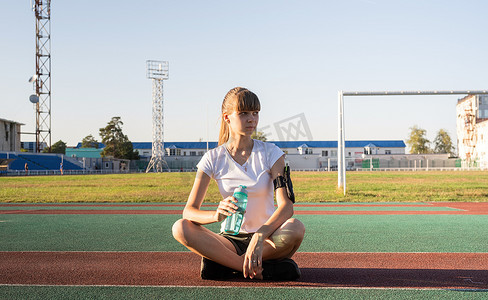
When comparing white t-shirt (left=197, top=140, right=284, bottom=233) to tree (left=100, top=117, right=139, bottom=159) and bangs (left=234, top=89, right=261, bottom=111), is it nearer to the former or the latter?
bangs (left=234, top=89, right=261, bottom=111)

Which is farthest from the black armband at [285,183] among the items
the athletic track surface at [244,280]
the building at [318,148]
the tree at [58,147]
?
the tree at [58,147]

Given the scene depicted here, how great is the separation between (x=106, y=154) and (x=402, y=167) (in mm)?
46975

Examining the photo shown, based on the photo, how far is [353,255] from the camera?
529cm

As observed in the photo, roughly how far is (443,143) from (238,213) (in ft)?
340

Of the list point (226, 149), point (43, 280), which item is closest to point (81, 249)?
point (43, 280)

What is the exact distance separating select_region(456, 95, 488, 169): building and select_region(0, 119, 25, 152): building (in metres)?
63.6

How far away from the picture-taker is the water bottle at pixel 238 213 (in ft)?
11.3

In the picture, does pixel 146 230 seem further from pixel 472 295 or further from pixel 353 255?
pixel 472 295

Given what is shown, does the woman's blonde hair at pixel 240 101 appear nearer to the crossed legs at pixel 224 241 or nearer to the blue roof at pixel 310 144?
the crossed legs at pixel 224 241

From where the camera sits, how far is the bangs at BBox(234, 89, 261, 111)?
362 cm

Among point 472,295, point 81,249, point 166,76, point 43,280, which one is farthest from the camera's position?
point 166,76

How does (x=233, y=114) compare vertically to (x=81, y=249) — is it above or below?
above

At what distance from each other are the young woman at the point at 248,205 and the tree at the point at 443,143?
103m

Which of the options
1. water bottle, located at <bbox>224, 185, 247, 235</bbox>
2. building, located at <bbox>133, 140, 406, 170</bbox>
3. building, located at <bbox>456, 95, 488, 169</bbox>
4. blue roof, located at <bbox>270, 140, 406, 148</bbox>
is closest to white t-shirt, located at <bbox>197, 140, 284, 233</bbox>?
water bottle, located at <bbox>224, 185, 247, 235</bbox>
